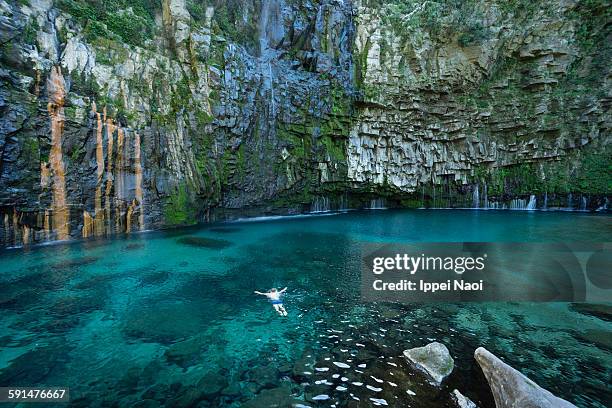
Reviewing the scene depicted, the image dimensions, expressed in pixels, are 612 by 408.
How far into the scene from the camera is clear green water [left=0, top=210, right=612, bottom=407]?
5.79 meters

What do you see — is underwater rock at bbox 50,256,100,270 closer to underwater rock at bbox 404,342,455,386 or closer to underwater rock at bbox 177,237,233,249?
underwater rock at bbox 177,237,233,249

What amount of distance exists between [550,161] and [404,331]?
126 feet

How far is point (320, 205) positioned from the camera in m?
34.4

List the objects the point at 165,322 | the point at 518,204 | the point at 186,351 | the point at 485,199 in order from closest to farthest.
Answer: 1. the point at 186,351
2. the point at 165,322
3. the point at 518,204
4. the point at 485,199

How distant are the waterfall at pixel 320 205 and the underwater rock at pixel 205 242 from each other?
16018 millimetres

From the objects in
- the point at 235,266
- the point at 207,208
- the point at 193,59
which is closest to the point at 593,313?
the point at 235,266

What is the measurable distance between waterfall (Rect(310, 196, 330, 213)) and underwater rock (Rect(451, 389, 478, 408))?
2826 centimetres

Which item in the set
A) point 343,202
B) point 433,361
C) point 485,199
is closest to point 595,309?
point 433,361

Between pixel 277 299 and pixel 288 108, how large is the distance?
74.2 ft

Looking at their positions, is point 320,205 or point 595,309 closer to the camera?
point 595,309

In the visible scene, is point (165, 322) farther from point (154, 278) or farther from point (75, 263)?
point (75, 263)

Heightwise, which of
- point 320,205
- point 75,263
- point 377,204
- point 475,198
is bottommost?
point 75,263

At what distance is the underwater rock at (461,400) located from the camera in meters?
5.22

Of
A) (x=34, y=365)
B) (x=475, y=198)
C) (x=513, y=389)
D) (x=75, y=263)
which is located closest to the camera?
(x=513, y=389)
